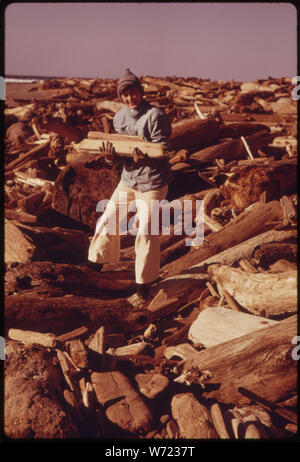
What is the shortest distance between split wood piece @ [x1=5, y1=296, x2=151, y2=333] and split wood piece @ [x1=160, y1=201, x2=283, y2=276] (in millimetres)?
963

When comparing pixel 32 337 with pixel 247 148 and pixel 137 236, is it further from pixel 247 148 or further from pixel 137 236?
pixel 247 148

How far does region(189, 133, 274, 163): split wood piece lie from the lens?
310 inches

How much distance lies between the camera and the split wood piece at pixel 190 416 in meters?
3.04

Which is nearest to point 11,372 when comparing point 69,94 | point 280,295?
point 280,295

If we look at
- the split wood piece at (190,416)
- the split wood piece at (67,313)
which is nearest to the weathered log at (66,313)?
the split wood piece at (67,313)

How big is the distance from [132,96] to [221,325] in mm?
2536

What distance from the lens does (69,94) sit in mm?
16984

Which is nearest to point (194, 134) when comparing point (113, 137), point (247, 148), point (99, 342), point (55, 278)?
point (247, 148)

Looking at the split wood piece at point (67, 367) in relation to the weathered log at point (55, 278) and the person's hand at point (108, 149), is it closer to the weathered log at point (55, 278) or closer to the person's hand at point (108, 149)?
the weathered log at point (55, 278)

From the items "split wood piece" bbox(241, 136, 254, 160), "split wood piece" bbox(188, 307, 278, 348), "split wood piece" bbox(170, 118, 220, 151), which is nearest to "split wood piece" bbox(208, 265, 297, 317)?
"split wood piece" bbox(188, 307, 278, 348)

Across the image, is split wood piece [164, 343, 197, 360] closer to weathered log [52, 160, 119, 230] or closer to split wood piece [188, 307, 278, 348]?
split wood piece [188, 307, 278, 348]
